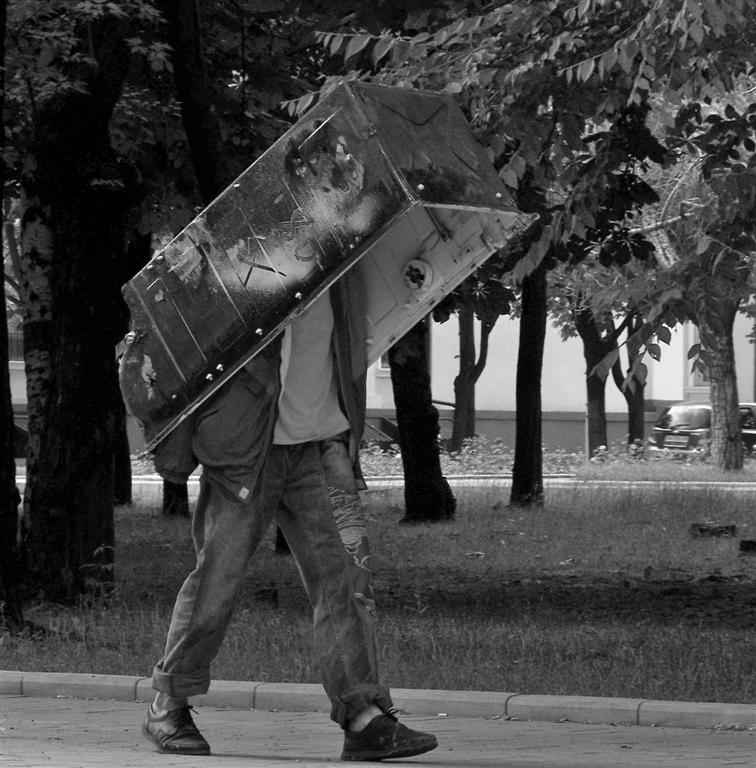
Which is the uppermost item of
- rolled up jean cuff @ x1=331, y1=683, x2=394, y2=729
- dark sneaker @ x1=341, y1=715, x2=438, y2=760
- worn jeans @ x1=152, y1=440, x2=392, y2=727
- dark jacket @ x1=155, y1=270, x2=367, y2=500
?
dark jacket @ x1=155, y1=270, x2=367, y2=500

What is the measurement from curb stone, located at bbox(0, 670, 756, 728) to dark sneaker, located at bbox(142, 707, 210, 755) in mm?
1533

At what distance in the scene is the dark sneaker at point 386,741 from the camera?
5359mm

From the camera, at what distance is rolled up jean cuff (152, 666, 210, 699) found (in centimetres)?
548

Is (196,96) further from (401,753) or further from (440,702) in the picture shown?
(401,753)

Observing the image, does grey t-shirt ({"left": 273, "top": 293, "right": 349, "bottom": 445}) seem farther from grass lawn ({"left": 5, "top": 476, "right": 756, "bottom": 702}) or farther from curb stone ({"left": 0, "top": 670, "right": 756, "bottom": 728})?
grass lawn ({"left": 5, "top": 476, "right": 756, "bottom": 702})

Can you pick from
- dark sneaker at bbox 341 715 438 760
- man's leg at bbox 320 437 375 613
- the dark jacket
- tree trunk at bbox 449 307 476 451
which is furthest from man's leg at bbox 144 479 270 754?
tree trunk at bbox 449 307 476 451

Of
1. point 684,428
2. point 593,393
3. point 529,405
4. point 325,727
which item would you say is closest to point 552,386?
point 684,428

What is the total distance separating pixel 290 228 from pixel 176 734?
1727 mm

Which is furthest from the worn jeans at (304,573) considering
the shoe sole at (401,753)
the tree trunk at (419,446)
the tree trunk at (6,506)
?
the tree trunk at (419,446)

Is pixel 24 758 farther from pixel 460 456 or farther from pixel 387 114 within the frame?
pixel 460 456

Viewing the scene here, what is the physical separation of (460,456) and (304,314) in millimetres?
28358

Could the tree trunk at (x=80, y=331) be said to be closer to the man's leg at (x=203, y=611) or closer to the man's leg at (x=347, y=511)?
the man's leg at (x=203, y=611)

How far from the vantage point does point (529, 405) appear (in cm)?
2038

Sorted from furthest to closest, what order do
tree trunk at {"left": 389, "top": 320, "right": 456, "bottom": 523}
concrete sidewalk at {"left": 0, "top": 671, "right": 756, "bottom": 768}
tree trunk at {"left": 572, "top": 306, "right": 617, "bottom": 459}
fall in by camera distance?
tree trunk at {"left": 572, "top": 306, "right": 617, "bottom": 459}
tree trunk at {"left": 389, "top": 320, "right": 456, "bottom": 523}
concrete sidewalk at {"left": 0, "top": 671, "right": 756, "bottom": 768}
